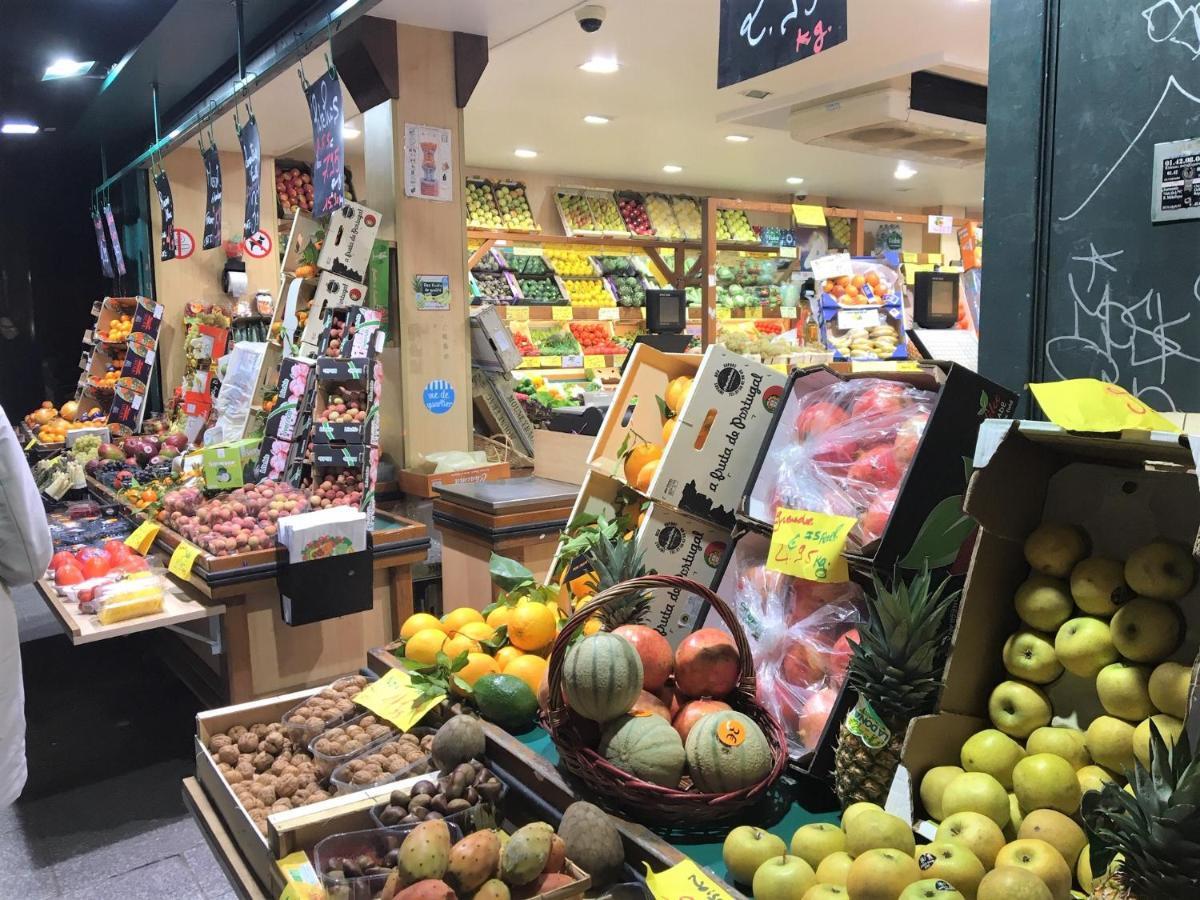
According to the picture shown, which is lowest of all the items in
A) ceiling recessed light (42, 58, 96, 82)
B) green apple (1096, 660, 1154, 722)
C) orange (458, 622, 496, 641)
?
orange (458, 622, 496, 641)

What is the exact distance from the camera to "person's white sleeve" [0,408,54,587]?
2252 mm

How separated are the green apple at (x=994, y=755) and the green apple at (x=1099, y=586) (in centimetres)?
21

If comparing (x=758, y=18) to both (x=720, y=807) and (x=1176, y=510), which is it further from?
(x=720, y=807)

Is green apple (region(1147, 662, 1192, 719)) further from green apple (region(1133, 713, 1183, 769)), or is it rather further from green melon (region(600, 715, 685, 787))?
green melon (region(600, 715, 685, 787))

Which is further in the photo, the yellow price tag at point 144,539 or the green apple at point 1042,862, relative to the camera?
the yellow price tag at point 144,539

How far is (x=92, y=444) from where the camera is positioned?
641cm

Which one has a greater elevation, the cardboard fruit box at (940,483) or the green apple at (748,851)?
the cardboard fruit box at (940,483)

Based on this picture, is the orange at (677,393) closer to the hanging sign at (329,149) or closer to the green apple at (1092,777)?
the green apple at (1092,777)

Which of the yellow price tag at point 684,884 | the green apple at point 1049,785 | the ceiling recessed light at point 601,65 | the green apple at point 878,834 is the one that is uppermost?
the ceiling recessed light at point 601,65

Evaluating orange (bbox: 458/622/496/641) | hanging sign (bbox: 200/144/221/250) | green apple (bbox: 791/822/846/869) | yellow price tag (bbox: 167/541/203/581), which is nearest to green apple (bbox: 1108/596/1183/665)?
green apple (bbox: 791/822/846/869)

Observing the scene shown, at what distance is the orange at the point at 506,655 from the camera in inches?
76.4

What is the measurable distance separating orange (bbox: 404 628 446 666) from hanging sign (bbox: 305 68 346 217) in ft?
7.78

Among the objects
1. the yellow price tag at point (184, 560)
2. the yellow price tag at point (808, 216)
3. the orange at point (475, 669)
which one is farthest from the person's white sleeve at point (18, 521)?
the yellow price tag at point (808, 216)

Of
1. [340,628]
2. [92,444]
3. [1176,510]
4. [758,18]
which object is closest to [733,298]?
[92,444]
